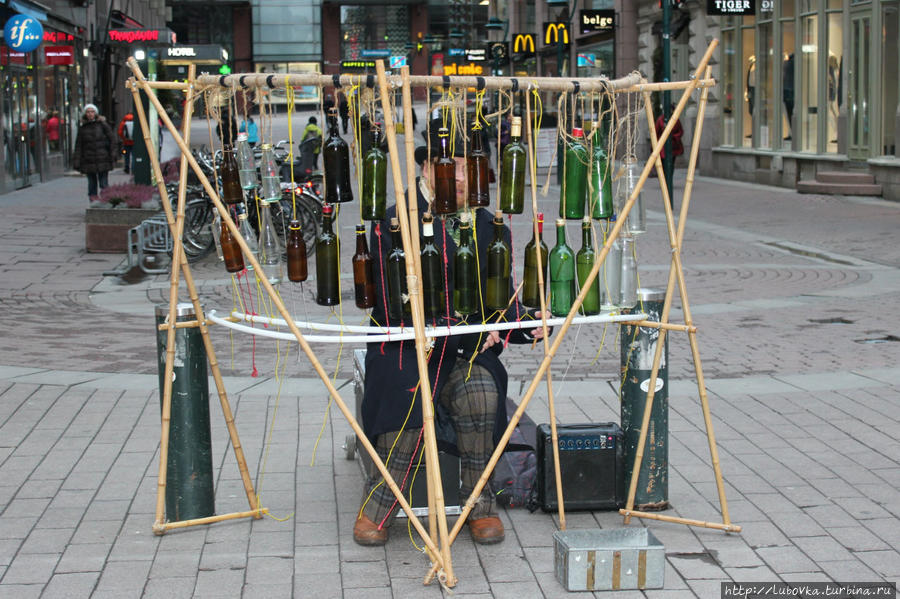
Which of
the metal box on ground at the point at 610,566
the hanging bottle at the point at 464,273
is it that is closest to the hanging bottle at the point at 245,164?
the hanging bottle at the point at 464,273

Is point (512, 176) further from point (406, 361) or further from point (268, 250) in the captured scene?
point (268, 250)

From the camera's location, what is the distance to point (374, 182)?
180 inches

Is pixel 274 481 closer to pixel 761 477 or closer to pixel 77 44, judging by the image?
pixel 761 477

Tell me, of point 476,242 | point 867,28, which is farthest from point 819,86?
point 476,242

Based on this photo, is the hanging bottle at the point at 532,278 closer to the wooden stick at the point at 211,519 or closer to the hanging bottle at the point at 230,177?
the hanging bottle at the point at 230,177

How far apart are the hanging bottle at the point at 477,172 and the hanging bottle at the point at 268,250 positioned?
2.86ft

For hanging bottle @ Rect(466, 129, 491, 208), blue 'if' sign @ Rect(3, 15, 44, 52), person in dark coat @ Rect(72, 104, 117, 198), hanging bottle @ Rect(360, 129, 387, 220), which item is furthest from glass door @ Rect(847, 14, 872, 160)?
hanging bottle @ Rect(360, 129, 387, 220)

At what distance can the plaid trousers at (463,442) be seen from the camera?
192 inches

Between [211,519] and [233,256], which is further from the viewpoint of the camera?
[211,519]

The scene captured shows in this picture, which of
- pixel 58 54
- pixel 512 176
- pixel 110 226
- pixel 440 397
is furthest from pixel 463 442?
pixel 58 54

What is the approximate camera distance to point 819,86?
22.5 meters

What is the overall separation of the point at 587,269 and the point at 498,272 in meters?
0.43

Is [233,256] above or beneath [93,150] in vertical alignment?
beneath

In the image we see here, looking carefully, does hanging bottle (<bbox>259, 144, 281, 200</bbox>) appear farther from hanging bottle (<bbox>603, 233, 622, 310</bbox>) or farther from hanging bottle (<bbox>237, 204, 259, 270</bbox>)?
hanging bottle (<bbox>603, 233, 622, 310</bbox>)
